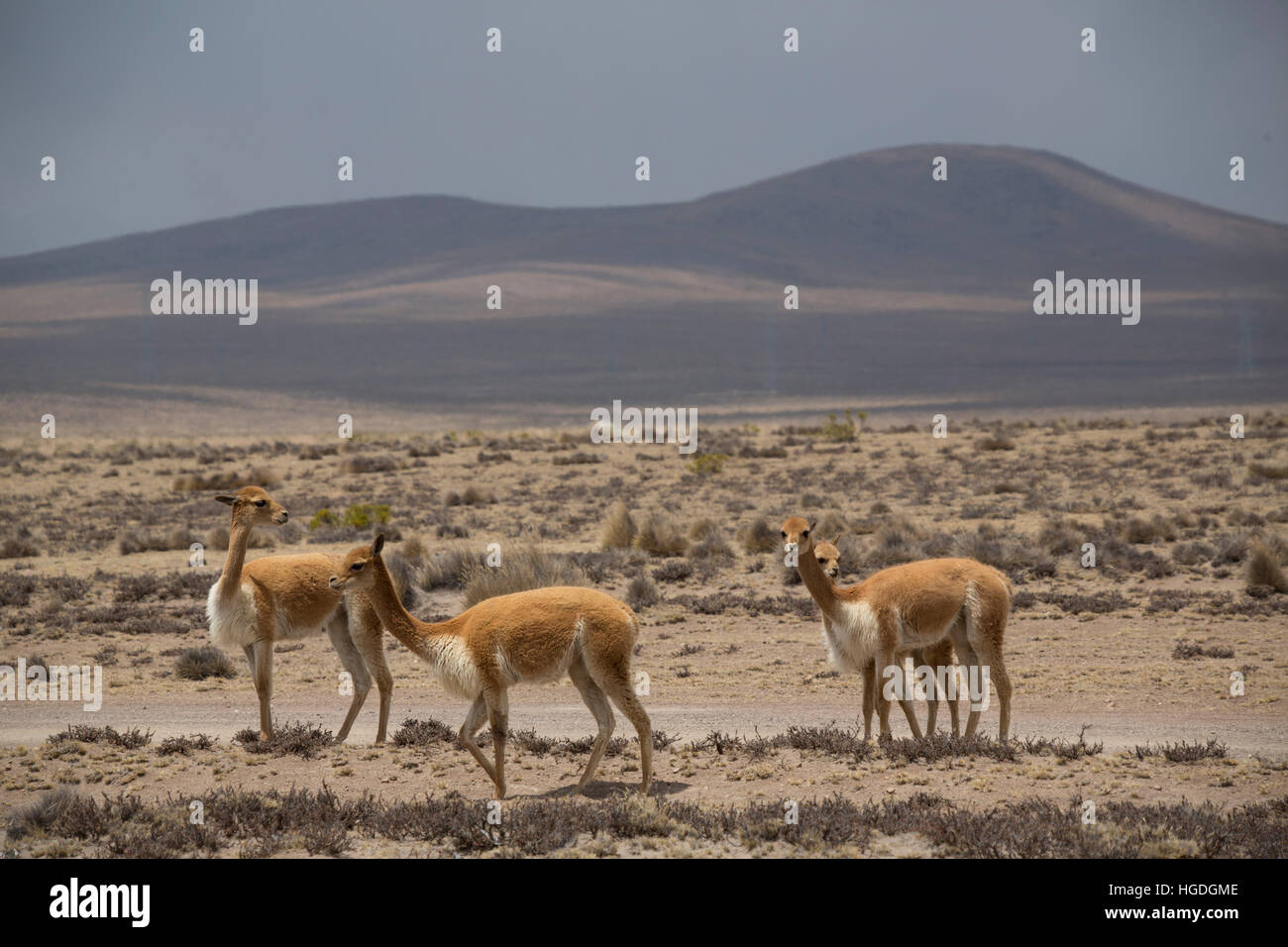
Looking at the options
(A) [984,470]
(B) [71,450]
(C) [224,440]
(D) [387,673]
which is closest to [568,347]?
(C) [224,440]

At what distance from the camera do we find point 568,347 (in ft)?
306

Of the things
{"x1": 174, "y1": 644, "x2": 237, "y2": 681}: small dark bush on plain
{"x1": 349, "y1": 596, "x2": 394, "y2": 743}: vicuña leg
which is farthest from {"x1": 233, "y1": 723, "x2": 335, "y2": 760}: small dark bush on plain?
{"x1": 174, "y1": 644, "x2": 237, "y2": 681}: small dark bush on plain

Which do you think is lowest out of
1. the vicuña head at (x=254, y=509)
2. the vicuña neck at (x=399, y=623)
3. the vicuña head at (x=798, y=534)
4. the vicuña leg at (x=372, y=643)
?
the vicuña leg at (x=372, y=643)

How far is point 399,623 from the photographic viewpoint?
25.5 ft

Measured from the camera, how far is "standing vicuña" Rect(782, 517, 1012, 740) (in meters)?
8.56

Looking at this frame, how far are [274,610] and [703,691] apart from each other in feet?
13.9

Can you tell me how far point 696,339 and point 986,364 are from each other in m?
21.9

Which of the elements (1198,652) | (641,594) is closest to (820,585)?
(1198,652)

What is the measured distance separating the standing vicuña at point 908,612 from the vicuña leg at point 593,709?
1.70 m

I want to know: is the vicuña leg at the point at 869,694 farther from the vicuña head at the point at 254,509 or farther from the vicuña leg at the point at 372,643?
the vicuña head at the point at 254,509

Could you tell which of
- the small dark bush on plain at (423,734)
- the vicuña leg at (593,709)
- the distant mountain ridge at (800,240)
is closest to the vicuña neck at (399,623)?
the vicuña leg at (593,709)

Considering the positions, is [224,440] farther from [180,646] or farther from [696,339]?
[696,339]

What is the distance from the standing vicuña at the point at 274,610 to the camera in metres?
8.89

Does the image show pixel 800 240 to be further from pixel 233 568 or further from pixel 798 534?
pixel 233 568
